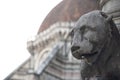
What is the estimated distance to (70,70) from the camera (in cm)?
2450

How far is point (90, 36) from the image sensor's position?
2.93m

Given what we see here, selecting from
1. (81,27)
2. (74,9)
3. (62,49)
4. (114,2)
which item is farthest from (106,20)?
(74,9)

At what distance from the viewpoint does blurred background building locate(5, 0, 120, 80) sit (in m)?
23.6

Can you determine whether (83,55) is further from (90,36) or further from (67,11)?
(67,11)

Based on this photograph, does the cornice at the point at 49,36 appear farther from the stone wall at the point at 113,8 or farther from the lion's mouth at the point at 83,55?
the lion's mouth at the point at 83,55

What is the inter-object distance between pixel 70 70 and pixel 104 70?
21531mm

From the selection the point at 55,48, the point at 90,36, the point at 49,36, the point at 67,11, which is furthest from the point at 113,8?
the point at 67,11

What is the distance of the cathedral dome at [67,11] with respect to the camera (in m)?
27.6

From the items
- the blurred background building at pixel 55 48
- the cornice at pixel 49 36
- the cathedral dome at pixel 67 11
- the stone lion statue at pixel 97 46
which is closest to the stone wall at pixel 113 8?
the stone lion statue at pixel 97 46

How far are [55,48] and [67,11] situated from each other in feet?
11.2

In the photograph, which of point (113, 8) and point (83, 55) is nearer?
point (83, 55)

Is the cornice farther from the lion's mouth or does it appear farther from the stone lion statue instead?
the lion's mouth

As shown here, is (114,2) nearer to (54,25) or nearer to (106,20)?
(106,20)

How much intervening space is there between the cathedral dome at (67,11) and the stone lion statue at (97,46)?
24.1 m
